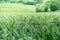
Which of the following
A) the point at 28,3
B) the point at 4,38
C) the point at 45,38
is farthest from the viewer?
the point at 28,3

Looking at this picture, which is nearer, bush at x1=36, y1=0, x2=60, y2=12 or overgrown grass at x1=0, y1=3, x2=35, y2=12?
bush at x1=36, y1=0, x2=60, y2=12

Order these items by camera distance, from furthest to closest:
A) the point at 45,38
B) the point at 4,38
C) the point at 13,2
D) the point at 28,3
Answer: the point at 13,2 < the point at 28,3 < the point at 45,38 < the point at 4,38

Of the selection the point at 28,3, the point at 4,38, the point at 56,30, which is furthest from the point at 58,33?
the point at 28,3

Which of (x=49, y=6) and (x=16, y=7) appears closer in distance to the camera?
(x=49, y=6)

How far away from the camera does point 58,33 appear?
589 cm

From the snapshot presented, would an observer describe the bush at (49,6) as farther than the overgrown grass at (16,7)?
No

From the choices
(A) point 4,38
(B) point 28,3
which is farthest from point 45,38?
(B) point 28,3

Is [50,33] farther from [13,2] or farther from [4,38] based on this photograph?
[13,2]

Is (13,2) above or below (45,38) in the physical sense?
below

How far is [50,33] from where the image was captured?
5887 mm

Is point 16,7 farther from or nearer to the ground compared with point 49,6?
nearer to the ground

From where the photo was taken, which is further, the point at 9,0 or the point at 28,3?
the point at 9,0

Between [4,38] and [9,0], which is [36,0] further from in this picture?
[4,38]

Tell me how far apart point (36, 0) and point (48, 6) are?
208 cm
